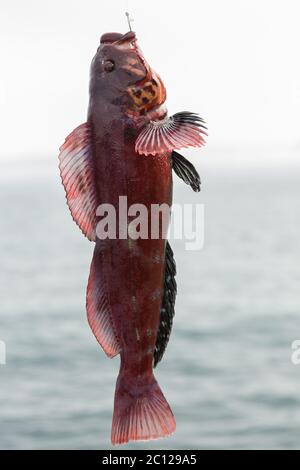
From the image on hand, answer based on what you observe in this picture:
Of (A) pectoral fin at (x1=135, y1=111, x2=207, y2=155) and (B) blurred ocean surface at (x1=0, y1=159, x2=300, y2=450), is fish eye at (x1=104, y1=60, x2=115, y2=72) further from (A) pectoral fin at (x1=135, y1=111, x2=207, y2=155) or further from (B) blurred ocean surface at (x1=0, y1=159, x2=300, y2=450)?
(B) blurred ocean surface at (x1=0, y1=159, x2=300, y2=450)

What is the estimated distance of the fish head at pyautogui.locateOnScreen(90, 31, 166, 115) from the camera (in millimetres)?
4773

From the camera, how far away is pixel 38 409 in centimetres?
3192

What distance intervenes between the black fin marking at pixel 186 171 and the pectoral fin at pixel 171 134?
200 mm

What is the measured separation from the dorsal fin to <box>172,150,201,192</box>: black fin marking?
15.9 inches

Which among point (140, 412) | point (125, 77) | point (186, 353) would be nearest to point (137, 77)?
point (125, 77)

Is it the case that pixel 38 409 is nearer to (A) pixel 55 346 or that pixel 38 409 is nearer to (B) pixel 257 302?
(A) pixel 55 346

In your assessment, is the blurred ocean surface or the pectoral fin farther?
the blurred ocean surface

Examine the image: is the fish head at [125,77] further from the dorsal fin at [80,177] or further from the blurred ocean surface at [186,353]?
the blurred ocean surface at [186,353]

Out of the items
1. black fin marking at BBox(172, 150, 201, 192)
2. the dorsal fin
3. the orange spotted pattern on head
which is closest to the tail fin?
the dorsal fin

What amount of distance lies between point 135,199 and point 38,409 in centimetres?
2791

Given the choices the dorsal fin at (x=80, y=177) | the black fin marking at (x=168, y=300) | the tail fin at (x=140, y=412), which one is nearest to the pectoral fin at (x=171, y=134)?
the dorsal fin at (x=80, y=177)

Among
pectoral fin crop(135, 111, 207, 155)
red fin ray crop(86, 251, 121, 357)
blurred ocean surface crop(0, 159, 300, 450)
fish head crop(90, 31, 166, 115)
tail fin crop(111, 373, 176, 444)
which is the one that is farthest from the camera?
blurred ocean surface crop(0, 159, 300, 450)
